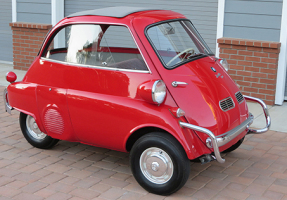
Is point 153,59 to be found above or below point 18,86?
above

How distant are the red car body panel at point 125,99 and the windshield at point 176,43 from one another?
80 mm

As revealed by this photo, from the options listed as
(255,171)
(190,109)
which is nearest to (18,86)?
(190,109)

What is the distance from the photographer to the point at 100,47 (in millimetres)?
4320

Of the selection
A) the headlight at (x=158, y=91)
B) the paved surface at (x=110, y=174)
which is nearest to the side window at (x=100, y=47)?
the headlight at (x=158, y=91)

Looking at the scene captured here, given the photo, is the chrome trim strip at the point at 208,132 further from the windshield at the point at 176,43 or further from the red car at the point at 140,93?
the windshield at the point at 176,43

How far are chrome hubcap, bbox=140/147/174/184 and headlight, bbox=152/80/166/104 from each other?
48 cm

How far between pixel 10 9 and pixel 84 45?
266 inches

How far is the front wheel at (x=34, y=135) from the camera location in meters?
4.98

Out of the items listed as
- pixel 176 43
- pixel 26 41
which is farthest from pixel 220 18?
A: pixel 26 41

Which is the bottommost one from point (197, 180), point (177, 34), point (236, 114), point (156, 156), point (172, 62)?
point (197, 180)

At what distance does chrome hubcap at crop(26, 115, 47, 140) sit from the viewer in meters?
5.00

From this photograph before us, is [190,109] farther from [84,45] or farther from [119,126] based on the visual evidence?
[84,45]

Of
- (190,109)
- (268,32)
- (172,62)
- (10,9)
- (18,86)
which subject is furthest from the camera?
(10,9)

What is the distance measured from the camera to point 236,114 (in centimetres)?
411
